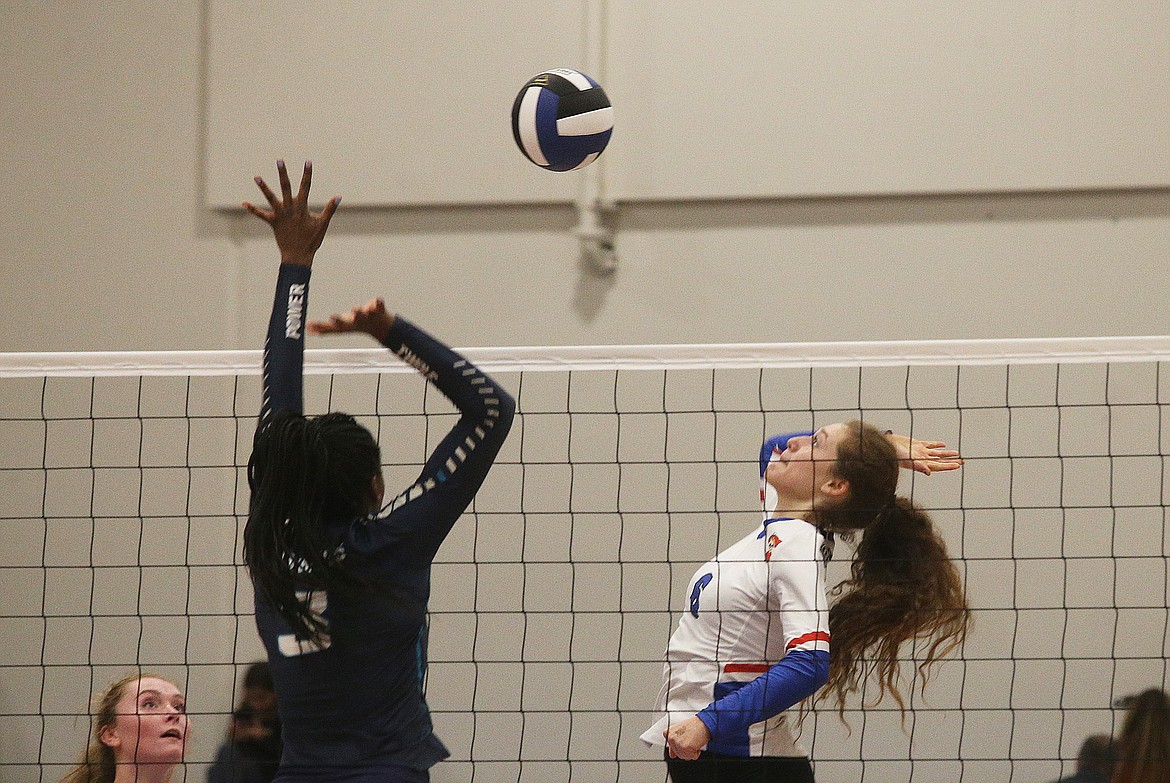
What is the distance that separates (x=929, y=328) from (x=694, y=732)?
3.30 metres

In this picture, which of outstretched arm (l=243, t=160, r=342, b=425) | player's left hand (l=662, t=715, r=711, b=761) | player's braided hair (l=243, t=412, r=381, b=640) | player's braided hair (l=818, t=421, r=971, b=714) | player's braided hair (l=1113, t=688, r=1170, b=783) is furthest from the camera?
player's braided hair (l=1113, t=688, r=1170, b=783)

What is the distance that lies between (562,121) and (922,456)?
1.40 metres

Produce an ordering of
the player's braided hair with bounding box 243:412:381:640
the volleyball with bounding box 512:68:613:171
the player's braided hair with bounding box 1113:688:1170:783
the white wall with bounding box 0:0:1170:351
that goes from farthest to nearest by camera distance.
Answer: the white wall with bounding box 0:0:1170:351 < the player's braided hair with bounding box 1113:688:1170:783 < the volleyball with bounding box 512:68:613:171 < the player's braided hair with bounding box 243:412:381:640

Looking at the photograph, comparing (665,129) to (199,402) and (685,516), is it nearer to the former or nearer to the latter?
(685,516)

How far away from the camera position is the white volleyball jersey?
320 cm

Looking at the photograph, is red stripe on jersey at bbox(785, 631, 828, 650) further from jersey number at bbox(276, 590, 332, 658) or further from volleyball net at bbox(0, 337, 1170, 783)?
volleyball net at bbox(0, 337, 1170, 783)

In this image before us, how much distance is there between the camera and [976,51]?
228 inches

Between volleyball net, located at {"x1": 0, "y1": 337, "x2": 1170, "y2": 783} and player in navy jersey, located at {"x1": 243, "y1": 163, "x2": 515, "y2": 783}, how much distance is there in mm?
2755

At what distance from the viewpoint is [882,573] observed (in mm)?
3572

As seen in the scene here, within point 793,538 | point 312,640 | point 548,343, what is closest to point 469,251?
point 548,343

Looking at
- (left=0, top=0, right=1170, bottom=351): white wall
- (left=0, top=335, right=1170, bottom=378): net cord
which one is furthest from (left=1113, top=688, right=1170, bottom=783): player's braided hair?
(left=0, top=0, right=1170, bottom=351): white wall

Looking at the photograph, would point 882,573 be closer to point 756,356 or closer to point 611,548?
point 756,356

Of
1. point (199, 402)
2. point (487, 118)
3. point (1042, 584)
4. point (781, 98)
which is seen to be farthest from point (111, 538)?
point (1042, 584)

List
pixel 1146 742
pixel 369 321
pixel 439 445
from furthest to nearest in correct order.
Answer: pixel 1146 742
pixel 369 321
pixel 439 445
